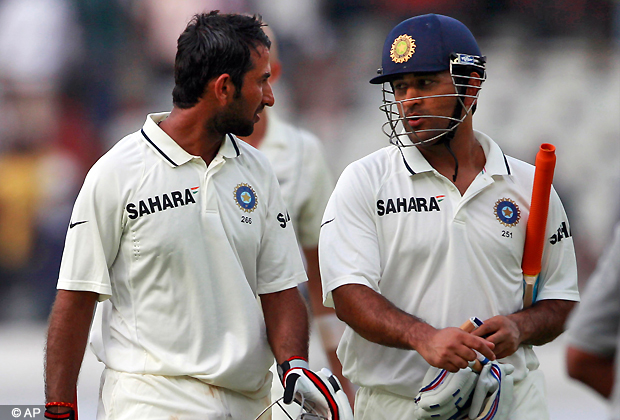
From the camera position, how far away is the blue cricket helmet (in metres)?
2.98

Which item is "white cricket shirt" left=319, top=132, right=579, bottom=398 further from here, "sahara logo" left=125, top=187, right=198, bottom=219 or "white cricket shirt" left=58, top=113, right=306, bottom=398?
"sahara logo" left=125, top=187, right=198, bottom=219

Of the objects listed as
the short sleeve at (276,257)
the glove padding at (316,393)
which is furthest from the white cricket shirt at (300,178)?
the glove padding at (316,393)

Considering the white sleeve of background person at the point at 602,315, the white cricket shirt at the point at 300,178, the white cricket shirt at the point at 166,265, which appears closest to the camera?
the white sleeve of background person at the point at 602,315

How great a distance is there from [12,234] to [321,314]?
402cm

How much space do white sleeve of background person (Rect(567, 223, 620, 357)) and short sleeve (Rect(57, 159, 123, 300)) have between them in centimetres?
151

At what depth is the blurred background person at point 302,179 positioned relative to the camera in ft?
13.6

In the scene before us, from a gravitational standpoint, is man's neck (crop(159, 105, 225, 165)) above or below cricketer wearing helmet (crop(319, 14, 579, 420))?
above

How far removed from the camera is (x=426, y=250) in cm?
292

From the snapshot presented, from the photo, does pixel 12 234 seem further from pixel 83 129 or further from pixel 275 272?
pixel 275 272

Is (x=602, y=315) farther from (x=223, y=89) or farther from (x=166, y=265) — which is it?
(x=223, y=89)

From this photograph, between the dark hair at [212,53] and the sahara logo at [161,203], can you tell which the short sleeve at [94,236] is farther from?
the dark hair at [212,53]

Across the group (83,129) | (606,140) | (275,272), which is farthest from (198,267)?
(606,140)
